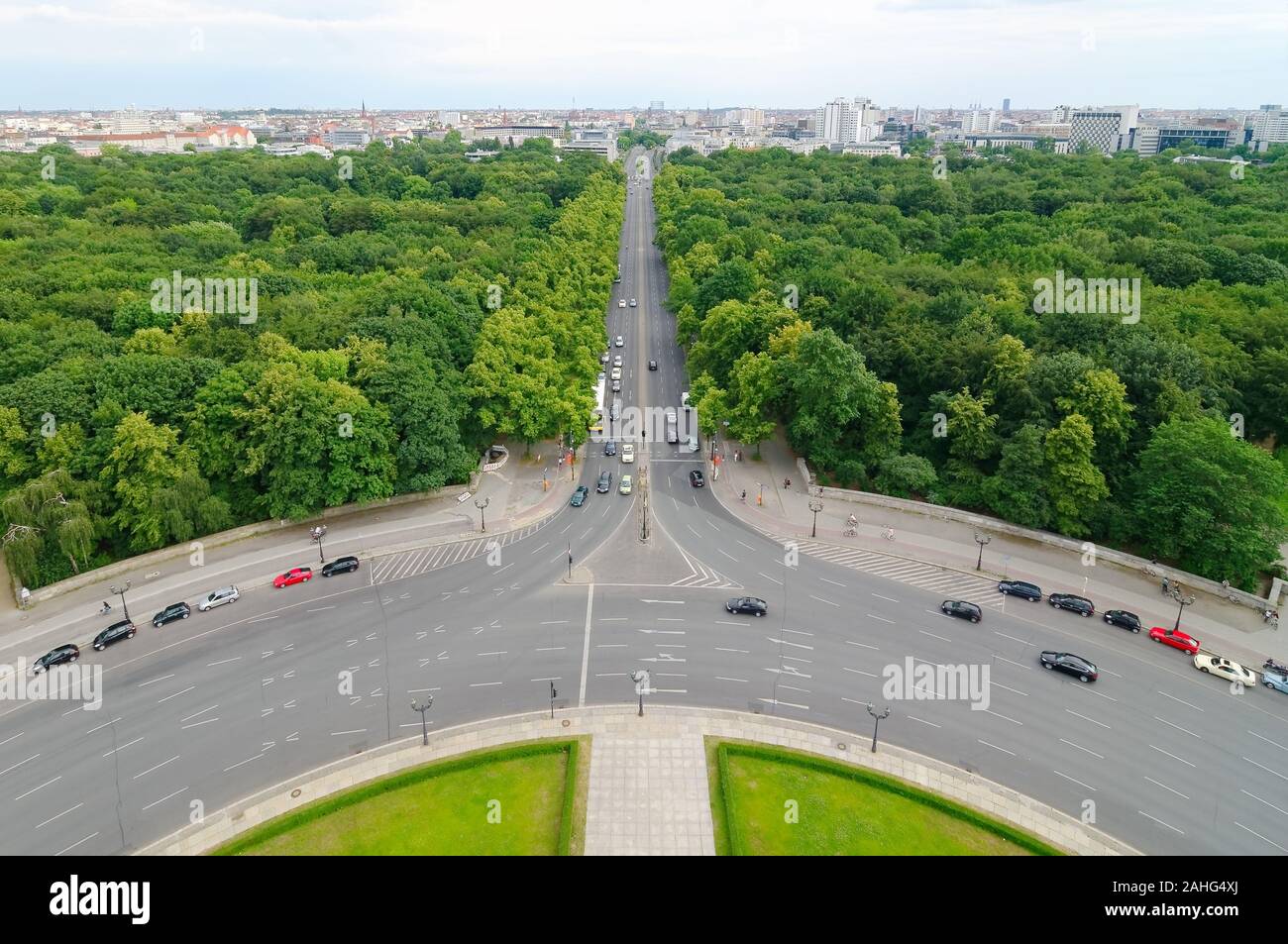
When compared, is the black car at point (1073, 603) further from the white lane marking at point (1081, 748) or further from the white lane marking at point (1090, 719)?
the white lane marking at point (1081, 748)

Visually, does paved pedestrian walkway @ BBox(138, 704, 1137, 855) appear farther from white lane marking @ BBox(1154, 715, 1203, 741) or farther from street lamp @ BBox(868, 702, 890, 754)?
white lane marking @ BBox(1154, 715, 1203, 741)

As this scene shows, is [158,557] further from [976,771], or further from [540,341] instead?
[976,771]

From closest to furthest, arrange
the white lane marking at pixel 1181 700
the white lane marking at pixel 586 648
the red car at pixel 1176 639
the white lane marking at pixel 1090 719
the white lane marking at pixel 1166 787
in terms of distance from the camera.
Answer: the white lane marking at pixel 1166 787 → the white lane marking at pixel 1090 719 → the white lane marking at pixel 1181 700 → the white lane marking at pixel 586 648 → the red car at pixel 1176 639

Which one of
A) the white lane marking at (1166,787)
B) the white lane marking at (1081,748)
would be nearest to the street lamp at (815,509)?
the white lane marking at (1081,748)

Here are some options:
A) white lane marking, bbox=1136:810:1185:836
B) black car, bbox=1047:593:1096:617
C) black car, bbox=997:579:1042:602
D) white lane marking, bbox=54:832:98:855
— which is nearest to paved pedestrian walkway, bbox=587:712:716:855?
white lane marking, bbox=1136:810:1185:836

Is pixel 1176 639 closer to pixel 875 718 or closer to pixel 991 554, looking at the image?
pixel 991 554

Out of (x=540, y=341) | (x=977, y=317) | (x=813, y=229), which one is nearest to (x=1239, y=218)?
(x=813, y=229)
